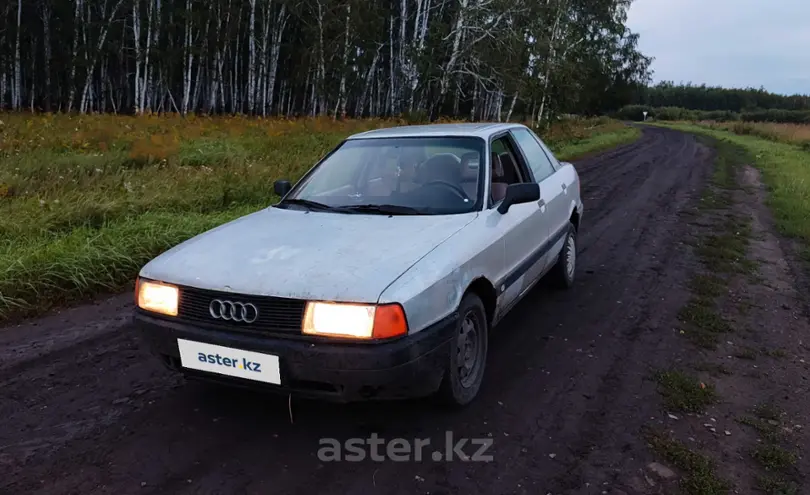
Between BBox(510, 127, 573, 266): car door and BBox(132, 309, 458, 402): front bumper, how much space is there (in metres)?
2.09

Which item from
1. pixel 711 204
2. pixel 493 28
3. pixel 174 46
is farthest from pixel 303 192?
pixel 174 46

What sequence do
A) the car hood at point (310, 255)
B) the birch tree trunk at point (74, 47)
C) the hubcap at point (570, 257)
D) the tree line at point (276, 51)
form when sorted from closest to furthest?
the car hood at point (310, 255)
the hubcap at point (570, 257)
the tree line at point (276, 51)
the birch tree trunk at point (74, 47)

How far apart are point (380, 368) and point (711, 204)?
30.0ft

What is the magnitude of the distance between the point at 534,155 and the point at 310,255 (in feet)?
9.17

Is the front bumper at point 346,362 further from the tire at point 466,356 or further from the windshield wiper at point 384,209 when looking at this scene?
the windshield wiper at point 384,209

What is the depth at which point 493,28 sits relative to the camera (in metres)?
21.3

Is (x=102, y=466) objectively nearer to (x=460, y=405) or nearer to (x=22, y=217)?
(x=460, y=405)

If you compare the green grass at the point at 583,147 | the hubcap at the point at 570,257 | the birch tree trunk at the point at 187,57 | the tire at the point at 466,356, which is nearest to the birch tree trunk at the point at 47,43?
the birch tree trunk at the point at 187,57

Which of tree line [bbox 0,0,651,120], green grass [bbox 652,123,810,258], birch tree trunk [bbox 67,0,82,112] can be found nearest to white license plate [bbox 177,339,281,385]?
green grass [bbox 652,123,810,258]

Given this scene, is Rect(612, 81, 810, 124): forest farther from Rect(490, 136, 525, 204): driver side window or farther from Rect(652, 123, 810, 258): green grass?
Rect(490, 136, 525, 204): driver side window

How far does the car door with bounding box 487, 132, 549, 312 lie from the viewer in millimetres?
3586

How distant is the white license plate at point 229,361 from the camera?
259 cm

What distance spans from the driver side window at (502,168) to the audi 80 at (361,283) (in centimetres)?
3

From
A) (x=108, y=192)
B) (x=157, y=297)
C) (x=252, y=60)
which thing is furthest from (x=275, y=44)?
(x=157, y=297)
